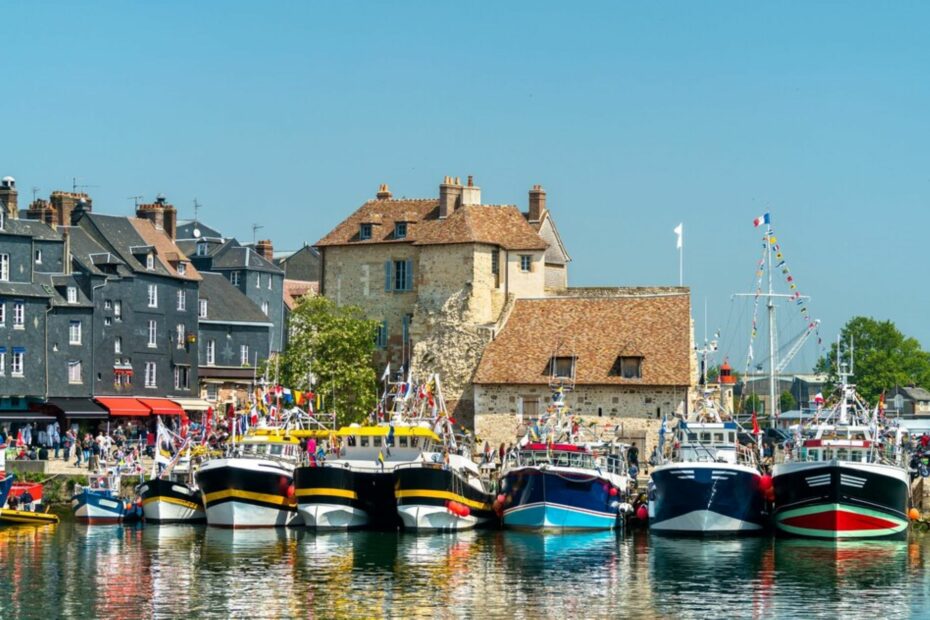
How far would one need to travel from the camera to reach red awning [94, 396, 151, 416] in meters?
80.9

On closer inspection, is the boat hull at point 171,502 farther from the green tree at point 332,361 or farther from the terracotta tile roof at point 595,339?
the terracotta tile roof at point 595,339

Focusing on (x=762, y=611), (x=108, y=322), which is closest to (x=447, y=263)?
(x=108, y=322)

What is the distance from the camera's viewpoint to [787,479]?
55094mm

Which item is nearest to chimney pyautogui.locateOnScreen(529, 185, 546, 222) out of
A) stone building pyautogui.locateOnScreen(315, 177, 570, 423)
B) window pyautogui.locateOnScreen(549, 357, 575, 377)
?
stone building pyautogui.locateOnScreen(315, 177, 570, 423)

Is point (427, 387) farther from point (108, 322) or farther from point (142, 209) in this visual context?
point (142, 209)

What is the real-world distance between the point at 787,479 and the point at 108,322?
39.4 meters

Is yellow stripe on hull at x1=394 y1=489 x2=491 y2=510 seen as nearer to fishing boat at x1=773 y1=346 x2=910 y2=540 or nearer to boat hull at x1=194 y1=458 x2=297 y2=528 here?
boat hull at x1=194 y1=458 x2=297 y2=528

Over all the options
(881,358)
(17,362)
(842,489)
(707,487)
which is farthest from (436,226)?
(881,358)

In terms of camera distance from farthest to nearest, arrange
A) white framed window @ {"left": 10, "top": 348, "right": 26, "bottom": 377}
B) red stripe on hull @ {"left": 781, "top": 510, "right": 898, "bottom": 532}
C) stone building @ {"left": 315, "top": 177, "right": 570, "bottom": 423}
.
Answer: white framed window @ {"left": 10, "top": 348, "right": 26, "bottom": 377} < stone building @ {"left": 315, "top": 177, "right": 570, "bottom": 423} < red stripe on hull @ {"left": 781, "top": 510, "right": 898, "bottom": 532}

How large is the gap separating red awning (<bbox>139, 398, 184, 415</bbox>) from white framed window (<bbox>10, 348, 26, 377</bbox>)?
7.61 meters

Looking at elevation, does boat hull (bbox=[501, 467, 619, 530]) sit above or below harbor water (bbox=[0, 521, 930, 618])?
above

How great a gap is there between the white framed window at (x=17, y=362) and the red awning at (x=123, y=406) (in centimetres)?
466

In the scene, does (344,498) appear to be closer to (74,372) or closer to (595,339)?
(595,339)

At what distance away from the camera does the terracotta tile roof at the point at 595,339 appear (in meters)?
70.3
